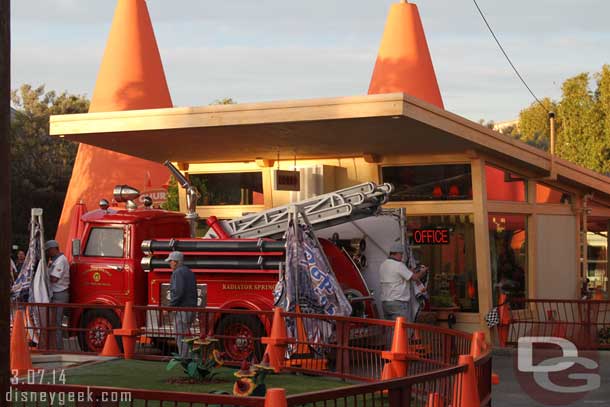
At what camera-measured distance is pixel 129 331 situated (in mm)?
15211

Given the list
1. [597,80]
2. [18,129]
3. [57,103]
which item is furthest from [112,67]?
[597,80]

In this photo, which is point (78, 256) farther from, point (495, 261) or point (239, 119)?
point (495, 261)

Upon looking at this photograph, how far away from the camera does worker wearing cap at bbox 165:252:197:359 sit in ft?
49.3

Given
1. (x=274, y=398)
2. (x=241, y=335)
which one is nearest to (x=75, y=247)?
(x=241, y=335)

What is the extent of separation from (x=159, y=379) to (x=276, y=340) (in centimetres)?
162

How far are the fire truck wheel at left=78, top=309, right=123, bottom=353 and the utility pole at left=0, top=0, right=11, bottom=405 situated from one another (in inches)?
406

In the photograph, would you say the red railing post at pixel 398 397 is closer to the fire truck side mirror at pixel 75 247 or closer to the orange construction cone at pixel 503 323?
the fire truck side mirror at pixel 75 247

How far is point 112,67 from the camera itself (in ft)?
101

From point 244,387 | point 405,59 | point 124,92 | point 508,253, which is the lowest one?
point 244,387

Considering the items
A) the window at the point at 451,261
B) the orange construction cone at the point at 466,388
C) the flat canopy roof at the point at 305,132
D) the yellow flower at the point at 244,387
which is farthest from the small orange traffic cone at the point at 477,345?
the window at the point at 451,261

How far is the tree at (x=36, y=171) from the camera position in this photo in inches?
1705

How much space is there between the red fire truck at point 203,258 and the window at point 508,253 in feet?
12.4

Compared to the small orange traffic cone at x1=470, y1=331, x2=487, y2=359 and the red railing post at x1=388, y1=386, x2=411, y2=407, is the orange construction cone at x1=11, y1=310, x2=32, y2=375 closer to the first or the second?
the small orange traffic cone at x1=470, y1=331, x2=487, y2=359

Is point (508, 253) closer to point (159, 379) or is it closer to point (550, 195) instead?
point (550, 195)
